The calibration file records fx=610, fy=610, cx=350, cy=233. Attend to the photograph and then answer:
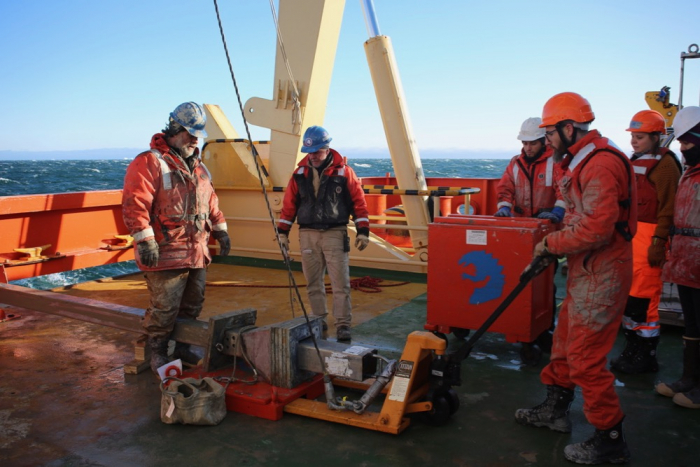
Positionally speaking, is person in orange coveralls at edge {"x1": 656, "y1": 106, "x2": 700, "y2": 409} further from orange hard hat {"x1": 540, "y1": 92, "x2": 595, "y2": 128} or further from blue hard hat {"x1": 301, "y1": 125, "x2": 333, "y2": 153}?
blue hard hat {"x1": 301, "y1": 125, "x2": 333, "y2": 153}

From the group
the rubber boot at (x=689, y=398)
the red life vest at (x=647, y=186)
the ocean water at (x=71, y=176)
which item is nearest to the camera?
the rubber boot at (x=689, y=398)

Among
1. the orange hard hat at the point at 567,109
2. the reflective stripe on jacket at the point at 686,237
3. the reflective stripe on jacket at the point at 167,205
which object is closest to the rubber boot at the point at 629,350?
the reflective stripe on jacket at the point at 686,237

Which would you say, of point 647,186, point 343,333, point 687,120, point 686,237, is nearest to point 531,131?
point 647,186

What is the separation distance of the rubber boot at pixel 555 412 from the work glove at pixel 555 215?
171 centimetres

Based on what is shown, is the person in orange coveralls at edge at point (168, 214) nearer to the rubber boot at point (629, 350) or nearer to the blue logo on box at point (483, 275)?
the blue logo on box at point (483, 275)

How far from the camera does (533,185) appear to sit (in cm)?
523

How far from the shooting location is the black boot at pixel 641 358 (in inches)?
177

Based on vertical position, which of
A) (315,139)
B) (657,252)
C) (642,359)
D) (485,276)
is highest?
(315,139)

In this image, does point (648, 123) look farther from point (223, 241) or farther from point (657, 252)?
point (223, 241)

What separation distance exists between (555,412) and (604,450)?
0.43m

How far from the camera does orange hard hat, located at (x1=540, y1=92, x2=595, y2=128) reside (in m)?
3.34

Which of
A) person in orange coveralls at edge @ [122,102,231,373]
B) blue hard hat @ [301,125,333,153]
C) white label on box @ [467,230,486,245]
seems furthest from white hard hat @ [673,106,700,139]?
person in orange coveralls at edge @ [122,102,231,373]

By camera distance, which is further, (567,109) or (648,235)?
(648,235)

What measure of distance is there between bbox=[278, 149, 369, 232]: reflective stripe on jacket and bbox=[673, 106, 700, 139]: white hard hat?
2.43m
